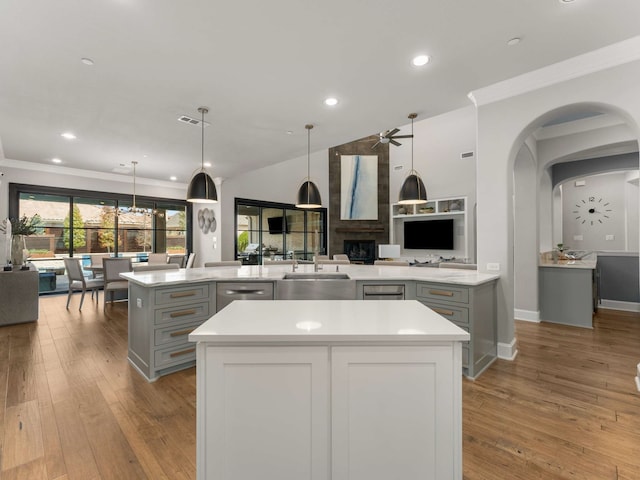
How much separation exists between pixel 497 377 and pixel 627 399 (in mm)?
820

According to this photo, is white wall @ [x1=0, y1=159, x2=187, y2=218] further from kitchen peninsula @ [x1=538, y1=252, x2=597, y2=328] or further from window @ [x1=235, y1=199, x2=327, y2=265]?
kitchen peninsula @ [x1=538, y1=252, x2=597, y2=328]

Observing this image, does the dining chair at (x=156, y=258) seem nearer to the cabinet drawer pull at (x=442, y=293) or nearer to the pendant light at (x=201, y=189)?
the pendant light at (x=201, y=189)

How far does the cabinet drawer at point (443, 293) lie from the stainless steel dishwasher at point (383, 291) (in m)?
0.17

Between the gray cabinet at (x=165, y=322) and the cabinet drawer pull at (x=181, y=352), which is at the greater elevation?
the gray cabinet at (x=165, y=322)

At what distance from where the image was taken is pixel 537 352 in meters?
3.11

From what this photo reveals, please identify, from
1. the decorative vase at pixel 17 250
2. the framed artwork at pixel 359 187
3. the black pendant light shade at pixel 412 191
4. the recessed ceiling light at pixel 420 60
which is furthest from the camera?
the framed artwork at pixel 359 187

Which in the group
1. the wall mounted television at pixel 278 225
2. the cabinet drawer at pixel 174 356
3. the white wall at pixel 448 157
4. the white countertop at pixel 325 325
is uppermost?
the white wall at pixel 448 157

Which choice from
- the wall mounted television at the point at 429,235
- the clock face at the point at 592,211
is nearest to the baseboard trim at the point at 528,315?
the clock face at the point at 592,211

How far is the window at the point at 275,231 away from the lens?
7.47 meters

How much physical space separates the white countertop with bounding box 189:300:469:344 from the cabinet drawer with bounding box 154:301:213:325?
4.20 ft

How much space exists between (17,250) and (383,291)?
5.23 meters

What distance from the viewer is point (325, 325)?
1.23 metres

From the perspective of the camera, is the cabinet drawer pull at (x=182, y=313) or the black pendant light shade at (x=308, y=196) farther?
the black pendant light shade at (x=308, y=196)

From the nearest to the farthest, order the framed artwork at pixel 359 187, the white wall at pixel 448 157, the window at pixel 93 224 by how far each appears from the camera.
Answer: the window at pixel 93 224 < the white wall at pixel 448 157 < the framed artwork at pixel 359 187
